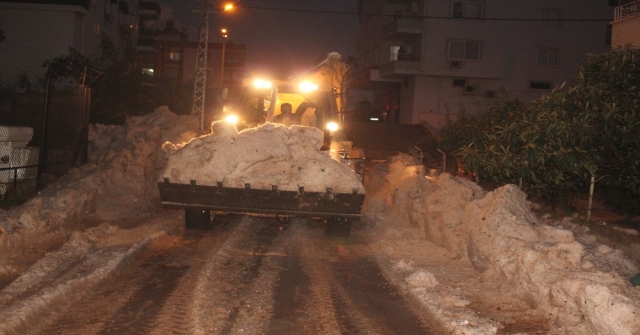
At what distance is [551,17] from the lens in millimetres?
40094

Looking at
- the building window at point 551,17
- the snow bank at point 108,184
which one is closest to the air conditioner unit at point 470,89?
the building window at point 551,17

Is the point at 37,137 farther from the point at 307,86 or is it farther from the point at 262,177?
the point at 262,177

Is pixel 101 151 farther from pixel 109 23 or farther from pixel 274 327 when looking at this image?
pixel 109 23

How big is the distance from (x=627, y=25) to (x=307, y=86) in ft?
26.5

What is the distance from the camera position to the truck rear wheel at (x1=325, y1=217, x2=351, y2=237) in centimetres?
1195

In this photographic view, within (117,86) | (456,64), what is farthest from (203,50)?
(456,64)

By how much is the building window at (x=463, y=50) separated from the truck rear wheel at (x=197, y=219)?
30.0 metres

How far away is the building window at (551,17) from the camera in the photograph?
40.0 m

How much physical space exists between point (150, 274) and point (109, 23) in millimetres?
34597

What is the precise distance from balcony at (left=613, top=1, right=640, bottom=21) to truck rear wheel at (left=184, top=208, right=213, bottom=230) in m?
11.4

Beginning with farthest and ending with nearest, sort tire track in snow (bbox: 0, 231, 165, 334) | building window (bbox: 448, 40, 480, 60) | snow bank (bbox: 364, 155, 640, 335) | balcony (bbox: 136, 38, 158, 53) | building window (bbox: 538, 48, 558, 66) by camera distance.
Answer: balcony (bbox: 136, 38, 158, 53) < building window (bbox: 538, 48, 558, 66) < building window (bbox: 448, 40, 480, 60) < snow bank (bbox: 364, 155, 640, 335) < tire track in snow (bbox: 0, 231, 165, 334)

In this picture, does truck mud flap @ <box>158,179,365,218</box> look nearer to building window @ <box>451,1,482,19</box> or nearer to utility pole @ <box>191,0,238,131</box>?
utility pole @ <box>191,0,238,131</box>

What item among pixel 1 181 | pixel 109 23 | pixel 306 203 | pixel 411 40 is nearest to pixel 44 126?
pixel 1 181

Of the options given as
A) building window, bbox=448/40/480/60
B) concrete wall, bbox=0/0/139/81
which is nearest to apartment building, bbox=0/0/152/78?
concrete wall, bbox=0/0/139/81
